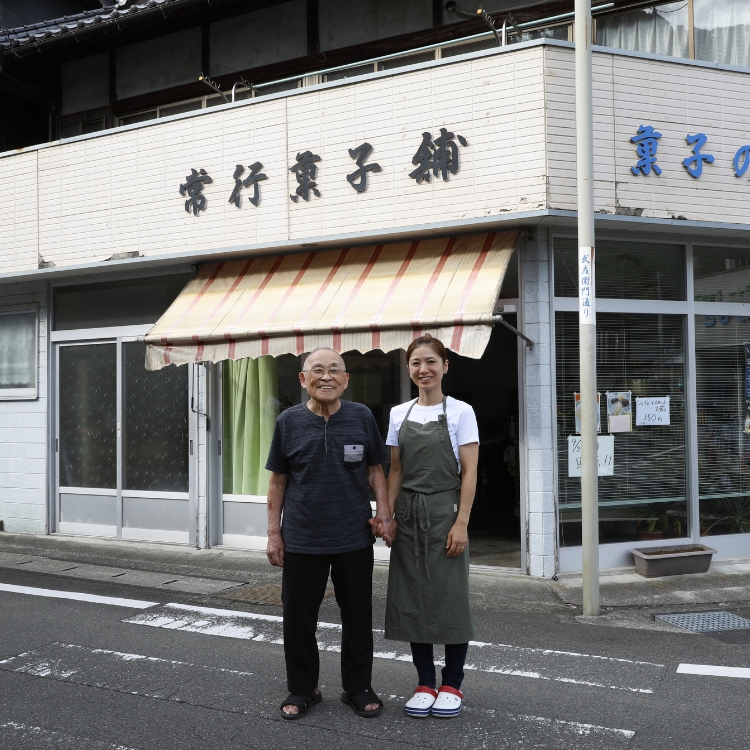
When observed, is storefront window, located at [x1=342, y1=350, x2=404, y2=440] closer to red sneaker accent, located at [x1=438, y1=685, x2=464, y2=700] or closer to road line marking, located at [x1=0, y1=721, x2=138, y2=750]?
red sneaker accent, located at [x1=438, y1=685, x2=464, y2=700]

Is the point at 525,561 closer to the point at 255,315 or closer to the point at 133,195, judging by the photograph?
the point at 255,315

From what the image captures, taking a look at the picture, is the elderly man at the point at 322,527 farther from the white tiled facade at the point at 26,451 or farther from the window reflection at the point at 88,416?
the white tiled facade at the point at 26,451

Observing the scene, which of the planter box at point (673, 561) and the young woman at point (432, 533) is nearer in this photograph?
the young woman at point (432, 533)

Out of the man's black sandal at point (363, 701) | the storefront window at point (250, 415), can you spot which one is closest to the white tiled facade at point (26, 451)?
the storefront window at point (250, 415)

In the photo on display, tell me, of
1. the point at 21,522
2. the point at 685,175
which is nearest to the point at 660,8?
the point at 685,175

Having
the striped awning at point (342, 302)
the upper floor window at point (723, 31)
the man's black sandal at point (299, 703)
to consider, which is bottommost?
the man's black sandal at point (299, 703)

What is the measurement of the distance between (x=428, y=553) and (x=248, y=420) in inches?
229

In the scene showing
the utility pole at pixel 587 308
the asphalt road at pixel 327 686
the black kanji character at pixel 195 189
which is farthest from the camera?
the black kanji character at pixel 195 189

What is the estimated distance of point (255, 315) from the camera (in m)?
8.62

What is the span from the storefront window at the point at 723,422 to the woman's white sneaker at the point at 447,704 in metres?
5.24

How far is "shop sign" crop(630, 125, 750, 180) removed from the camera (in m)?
7.93

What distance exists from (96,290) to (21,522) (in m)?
3.31

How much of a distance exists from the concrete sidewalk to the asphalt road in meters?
0.46

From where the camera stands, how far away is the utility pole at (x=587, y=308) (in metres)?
6.63
